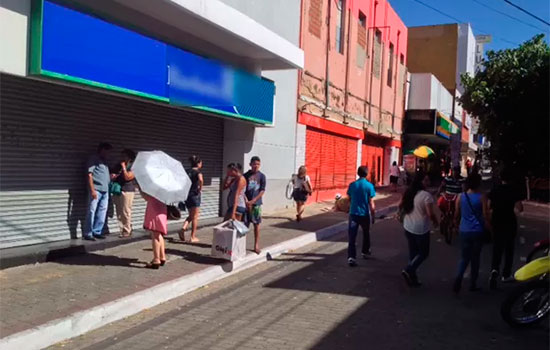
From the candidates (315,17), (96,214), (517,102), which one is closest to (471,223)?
(96,214)

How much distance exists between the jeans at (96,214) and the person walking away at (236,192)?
6.90 feet

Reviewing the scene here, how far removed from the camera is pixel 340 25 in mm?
20406

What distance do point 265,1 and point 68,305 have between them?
10455 mm

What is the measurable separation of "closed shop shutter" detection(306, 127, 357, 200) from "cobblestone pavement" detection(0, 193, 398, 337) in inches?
329

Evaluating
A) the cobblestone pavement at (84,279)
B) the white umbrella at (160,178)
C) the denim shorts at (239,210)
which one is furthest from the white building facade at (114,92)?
the denim shorts at (239,210)

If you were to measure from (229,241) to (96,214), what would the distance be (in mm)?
2521

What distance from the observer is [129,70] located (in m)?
8.45

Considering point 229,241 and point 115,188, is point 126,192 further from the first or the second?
point 229,241

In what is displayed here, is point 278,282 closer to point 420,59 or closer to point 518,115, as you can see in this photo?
point 518,115

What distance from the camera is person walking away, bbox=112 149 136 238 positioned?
9023 millimetres

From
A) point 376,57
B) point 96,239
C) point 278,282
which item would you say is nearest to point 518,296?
point 278,282

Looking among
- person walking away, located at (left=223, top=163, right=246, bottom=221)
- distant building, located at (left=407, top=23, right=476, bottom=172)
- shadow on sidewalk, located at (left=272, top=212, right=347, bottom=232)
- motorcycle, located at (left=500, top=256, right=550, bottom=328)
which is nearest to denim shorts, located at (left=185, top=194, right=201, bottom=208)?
person walking away, located at (left=223, top=163, right=246, bottom=221)

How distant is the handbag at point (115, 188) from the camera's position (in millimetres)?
8966

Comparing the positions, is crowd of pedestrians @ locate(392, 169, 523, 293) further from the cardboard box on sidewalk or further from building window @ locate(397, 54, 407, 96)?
building window @ locate(397, 54, 407, 96)
